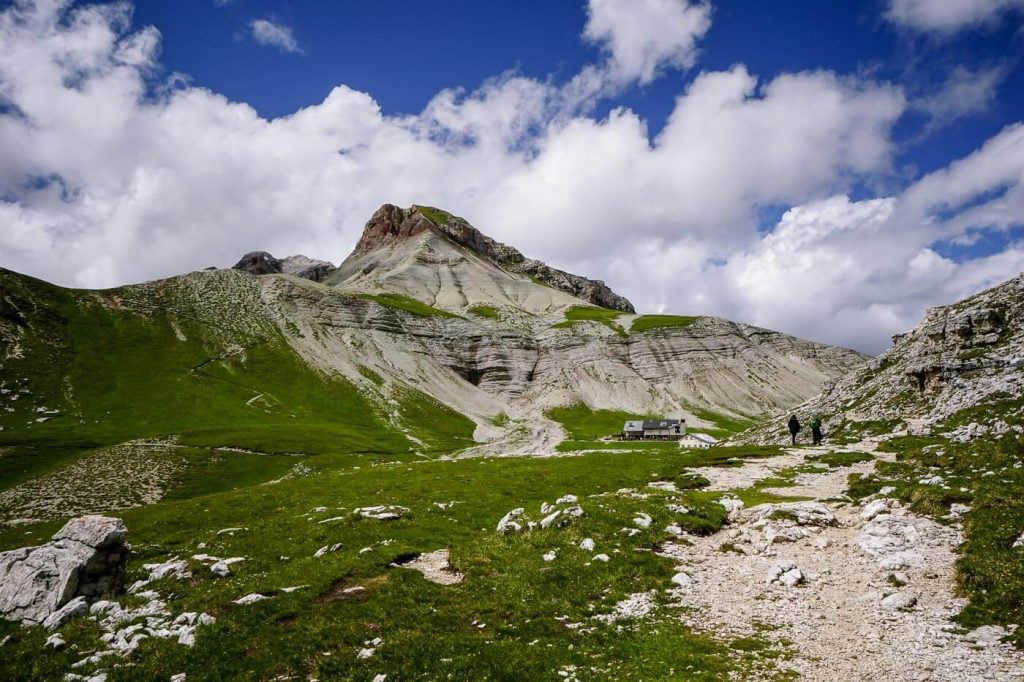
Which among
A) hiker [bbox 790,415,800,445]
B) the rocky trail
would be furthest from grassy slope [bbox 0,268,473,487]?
the rocky trail

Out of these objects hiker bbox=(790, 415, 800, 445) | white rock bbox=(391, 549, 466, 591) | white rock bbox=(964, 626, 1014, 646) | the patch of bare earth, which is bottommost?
the patch of bare earth

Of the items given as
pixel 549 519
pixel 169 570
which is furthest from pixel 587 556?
pixel 169 570

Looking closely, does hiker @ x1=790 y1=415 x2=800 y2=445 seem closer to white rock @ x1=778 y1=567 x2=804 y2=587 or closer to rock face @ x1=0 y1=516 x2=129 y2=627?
white rock @ x1=778 y1=567 x2=804 y2=587

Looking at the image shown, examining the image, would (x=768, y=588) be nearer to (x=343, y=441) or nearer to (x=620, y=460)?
(x=620, y=460)

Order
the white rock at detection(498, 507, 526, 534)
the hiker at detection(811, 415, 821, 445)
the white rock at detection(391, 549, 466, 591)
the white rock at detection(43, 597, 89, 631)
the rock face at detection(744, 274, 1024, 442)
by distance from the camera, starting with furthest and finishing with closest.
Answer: the hiker at detection(811, 415, 821, 445) < the rock face at detection(744, 274, 1024, 442) < the white rock at detection(498, 507, 526, 534) < the white rock at detection(391, 549, 466, 591) < the white rock at detection(43, 597, 89, 631)

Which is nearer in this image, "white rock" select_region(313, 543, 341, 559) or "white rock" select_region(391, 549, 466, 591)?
"white rock" select_region(391, 549, 466, 591)

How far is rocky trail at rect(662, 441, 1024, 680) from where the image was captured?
12.7 meters

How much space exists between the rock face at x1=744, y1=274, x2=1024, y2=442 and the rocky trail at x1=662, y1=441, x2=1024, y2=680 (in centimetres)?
1978

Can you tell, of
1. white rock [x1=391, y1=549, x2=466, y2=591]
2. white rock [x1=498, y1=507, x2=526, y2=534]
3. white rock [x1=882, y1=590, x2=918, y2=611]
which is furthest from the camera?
white rock [x1=498, y1=507, x2=526, y2=534]

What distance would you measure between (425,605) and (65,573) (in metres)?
13.6

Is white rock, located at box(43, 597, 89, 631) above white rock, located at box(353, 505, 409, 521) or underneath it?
underneath

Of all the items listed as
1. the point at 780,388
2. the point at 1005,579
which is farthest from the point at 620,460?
the point at 780,388

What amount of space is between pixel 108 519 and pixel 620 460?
43.4m

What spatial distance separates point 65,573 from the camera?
64.4 feet
